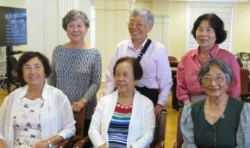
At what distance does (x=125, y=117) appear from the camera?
93.3 inches

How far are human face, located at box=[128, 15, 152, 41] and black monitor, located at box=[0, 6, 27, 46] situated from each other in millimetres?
6577

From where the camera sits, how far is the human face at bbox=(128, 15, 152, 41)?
2.57 meters

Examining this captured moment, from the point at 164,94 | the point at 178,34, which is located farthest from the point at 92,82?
the point at 178,34

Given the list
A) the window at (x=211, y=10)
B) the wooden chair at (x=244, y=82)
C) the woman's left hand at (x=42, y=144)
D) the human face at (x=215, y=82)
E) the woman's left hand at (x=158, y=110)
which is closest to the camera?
the human face at (x=215, y=82)

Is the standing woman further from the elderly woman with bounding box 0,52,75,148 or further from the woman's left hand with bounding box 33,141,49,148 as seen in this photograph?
the woman's left hand with bounding box 33,141,49,148

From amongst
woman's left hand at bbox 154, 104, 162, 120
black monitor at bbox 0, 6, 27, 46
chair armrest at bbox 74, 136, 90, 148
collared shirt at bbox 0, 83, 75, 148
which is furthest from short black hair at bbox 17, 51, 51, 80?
black monitor at bbox 0, 6, 27, 46

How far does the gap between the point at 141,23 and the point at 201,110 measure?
81 cm

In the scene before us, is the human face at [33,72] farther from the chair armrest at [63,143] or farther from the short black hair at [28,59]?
the chair armrest at [63,143]

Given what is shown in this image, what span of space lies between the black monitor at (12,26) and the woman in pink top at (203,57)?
685 centimetres

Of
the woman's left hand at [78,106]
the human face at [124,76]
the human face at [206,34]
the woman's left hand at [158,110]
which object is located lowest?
the woman's left hand at [158,110]

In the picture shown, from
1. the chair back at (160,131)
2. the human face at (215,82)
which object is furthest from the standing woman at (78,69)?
the human face at (215,82)

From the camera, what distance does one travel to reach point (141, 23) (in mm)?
2568

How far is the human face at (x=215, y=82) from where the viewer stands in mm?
2070

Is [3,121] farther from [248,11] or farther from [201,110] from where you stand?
[248,11]
